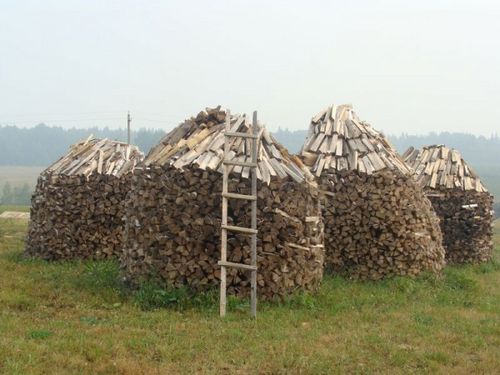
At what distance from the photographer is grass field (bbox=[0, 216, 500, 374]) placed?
7957mm

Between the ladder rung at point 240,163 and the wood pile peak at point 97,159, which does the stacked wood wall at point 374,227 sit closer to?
the ladder rung at point 240,163

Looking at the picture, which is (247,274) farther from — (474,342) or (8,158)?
(8,158)

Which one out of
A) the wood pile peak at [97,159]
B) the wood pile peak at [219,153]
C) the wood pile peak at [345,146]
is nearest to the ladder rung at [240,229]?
the wood pile peak at [219,153]

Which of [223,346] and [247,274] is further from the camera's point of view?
[247,274]

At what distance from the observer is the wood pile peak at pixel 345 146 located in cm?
1466

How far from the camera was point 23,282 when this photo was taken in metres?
12.8

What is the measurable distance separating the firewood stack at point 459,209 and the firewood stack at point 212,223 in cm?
774

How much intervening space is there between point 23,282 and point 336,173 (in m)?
7.36

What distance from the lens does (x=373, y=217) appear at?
14.3m

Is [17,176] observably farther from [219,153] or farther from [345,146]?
[219,153]

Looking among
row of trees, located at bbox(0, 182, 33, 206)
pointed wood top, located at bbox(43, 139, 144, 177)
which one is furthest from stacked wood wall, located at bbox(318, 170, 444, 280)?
row of trees, located at bbox(0, 182, 33, 206)

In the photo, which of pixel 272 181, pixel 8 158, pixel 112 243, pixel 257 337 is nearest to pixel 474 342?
pixel 257 337

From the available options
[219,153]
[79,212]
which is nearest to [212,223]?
[219,153]

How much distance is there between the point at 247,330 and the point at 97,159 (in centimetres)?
899
